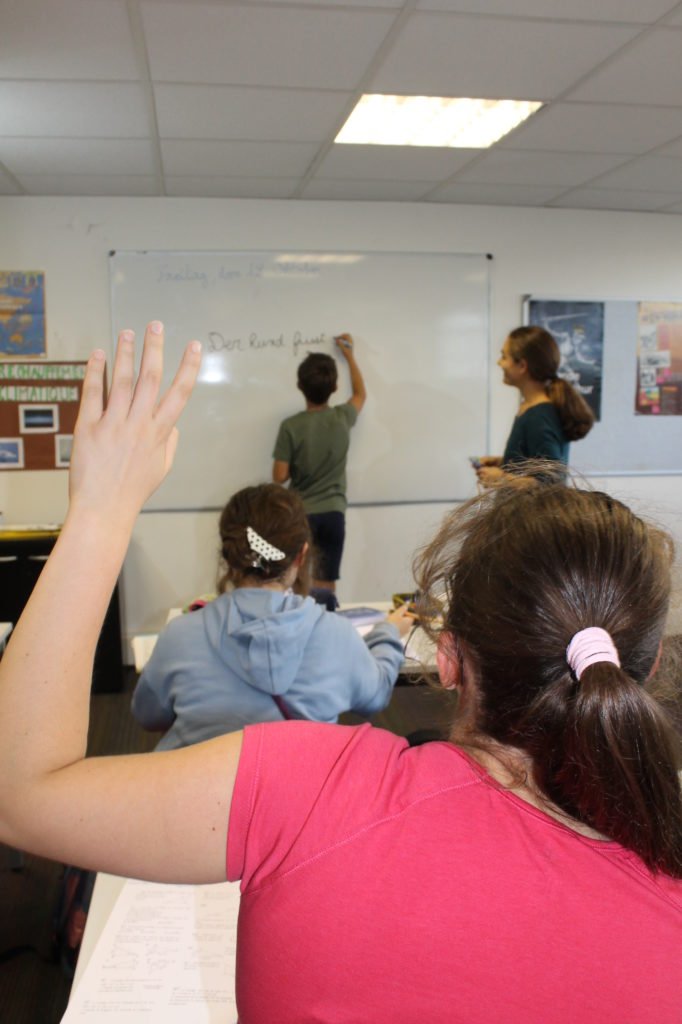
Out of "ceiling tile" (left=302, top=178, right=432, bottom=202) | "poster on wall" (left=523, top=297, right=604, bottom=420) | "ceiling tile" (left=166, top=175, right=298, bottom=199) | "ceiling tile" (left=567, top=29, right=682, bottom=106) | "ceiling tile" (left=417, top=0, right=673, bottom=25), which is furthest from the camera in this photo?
"poster on wall" (left=523, top=297, right=604, bottom=420)

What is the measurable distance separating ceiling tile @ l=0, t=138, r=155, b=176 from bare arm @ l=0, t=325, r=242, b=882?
3125 mm

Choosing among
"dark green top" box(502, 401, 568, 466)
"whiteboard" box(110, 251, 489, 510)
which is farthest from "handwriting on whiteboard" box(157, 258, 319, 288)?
"dark green top" box(502, 401, 568, 466)

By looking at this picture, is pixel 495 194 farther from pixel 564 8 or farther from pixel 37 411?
pixel 37 411

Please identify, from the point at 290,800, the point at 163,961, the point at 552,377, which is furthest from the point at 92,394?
the point at 552,377

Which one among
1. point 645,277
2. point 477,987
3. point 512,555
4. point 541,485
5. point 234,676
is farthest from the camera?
point 645,277

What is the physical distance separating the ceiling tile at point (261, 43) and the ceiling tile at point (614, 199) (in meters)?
2.01

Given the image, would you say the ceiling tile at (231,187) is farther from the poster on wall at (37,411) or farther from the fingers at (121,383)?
the fingers at (121,383)

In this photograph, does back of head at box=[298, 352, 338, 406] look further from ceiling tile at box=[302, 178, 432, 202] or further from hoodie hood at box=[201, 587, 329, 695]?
hoodie hood at box=[201, 587, 329, 695]

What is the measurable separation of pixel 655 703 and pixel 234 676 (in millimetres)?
1012

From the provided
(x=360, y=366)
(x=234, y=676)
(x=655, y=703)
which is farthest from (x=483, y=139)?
(x=655, y=703)

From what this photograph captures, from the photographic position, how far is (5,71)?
2559 millimetres

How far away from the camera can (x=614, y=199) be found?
14.1 ft

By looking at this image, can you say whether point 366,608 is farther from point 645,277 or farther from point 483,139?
point 645,277

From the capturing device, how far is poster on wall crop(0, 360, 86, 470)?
13.4 feet
